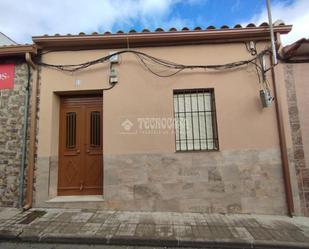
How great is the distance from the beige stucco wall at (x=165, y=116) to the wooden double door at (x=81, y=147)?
0.20m

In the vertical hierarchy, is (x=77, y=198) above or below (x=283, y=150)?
below

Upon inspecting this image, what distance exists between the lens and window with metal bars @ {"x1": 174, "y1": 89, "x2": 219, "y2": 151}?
4711mm

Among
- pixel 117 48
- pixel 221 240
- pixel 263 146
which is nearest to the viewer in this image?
pixel 221 240

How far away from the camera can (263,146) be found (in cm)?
446

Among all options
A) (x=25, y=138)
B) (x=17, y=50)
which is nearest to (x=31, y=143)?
(x=25, y=138)

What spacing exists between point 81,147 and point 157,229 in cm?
266

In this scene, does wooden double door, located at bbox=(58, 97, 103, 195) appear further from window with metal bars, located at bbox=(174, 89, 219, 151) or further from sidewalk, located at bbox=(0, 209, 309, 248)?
window with metal bars, located at bbox=(174, 89, 219, 151)

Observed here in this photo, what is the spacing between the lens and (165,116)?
4.66m

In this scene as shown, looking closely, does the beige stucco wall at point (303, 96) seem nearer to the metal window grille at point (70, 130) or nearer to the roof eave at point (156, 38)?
the roof eave at point (156, 38)

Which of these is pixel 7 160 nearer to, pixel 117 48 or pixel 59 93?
pixel 59 93

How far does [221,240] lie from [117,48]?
4.54 m

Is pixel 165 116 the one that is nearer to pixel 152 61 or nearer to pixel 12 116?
pixel 152 61

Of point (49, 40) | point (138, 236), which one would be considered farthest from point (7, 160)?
point (138, 236)

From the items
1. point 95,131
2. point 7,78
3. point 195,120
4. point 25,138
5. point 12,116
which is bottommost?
point 25,138
